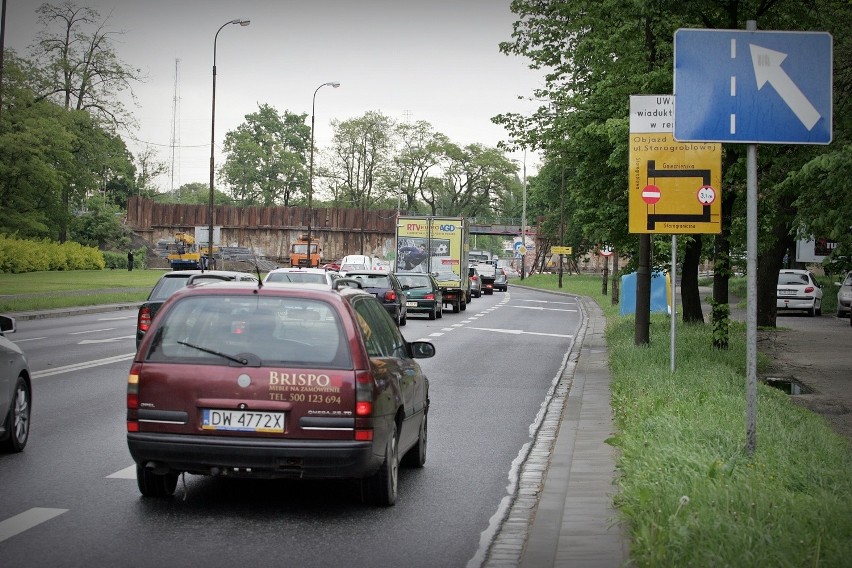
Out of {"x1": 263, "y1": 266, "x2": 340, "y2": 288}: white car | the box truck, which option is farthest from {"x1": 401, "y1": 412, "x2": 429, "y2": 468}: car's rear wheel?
the box truck

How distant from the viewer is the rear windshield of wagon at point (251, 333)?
7516 millimetres

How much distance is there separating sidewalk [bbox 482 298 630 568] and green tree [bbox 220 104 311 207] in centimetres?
11329

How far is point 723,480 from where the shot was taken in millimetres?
7266

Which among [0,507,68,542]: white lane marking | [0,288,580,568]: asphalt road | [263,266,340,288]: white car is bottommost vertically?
[0,288,580,568]: asphalt road

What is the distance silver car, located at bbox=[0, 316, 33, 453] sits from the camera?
9484mm

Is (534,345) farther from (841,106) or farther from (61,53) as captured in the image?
(61,53)

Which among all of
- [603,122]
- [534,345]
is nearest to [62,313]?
[534,345]

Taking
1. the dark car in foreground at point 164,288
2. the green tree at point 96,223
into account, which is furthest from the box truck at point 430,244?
the green tree at point 96,223

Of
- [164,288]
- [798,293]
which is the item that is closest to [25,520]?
[164,288]

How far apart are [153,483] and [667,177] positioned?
1054 cm

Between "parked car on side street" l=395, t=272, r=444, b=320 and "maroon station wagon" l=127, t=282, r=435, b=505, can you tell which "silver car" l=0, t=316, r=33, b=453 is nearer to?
"maroon station wagon" l=127, t=282, r=435, b=505

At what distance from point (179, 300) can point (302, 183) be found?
122 metres

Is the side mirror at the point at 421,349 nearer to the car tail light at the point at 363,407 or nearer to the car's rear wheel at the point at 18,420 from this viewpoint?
the car tail light at the point at 363,407

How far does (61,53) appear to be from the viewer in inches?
2923
